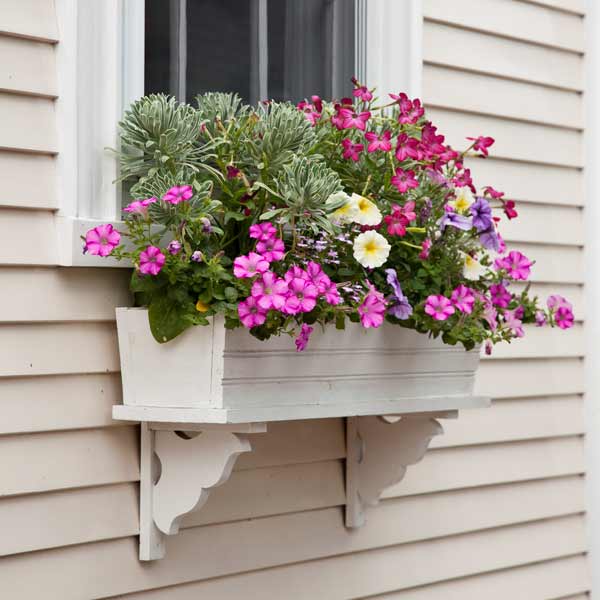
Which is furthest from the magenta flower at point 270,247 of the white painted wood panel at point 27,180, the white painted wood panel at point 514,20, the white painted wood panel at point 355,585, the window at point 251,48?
the white painted wood panel at point 514,20

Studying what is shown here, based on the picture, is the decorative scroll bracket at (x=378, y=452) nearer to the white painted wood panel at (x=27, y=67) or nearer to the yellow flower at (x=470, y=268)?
the yellow flower at (x=470, y=268)

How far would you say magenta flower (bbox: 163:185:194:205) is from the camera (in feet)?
5.97

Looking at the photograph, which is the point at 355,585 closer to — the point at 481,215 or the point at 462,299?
the point at 462,299

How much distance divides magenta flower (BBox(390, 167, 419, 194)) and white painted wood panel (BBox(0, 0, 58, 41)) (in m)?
0.73

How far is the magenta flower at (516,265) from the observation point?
89.5 inches

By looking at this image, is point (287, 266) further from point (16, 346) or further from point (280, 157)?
point (16, 346)

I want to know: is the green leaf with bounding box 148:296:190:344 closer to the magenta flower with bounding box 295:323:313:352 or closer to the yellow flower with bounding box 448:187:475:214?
the magenta flower with bounding box 295:323:313:352

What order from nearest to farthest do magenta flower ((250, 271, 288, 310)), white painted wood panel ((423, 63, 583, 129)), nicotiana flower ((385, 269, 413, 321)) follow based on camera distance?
magenta flower ((250, 271, 288, 310)) < nicotiana flower ((385, 269, 413, 321)) < white painted wood panel ((423, 63, 583, 129))

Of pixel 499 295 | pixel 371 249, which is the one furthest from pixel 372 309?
pixel 499 295

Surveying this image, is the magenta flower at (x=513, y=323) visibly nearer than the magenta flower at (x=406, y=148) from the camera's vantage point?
No

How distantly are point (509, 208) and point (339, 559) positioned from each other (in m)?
0.93

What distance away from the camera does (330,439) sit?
7.91 feet

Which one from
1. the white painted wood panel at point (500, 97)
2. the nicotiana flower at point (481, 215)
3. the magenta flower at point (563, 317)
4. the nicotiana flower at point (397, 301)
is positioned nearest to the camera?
the nicotiana flower at point (397, 301)

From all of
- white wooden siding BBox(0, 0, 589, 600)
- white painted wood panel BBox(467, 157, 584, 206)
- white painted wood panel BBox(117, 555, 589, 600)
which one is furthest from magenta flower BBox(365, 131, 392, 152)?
white painted wood panel BBox(117, 555, 589, 600)
